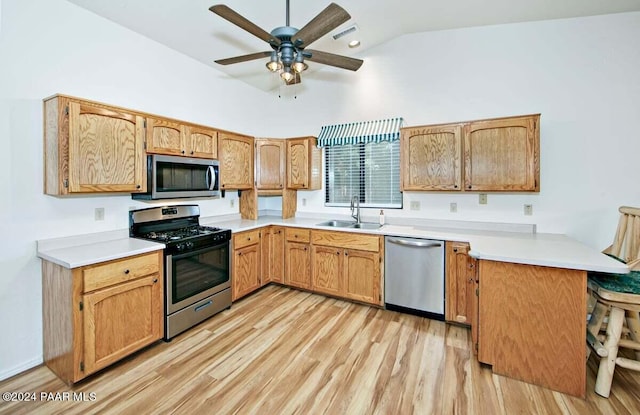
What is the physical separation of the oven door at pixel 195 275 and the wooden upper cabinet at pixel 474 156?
2.30 m

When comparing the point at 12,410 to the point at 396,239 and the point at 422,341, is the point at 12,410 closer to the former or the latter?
the point at 422,341

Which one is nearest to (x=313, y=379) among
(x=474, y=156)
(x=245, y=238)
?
(x=245, y=238)

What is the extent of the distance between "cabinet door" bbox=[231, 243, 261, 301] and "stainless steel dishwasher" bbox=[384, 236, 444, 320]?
164 centimetres

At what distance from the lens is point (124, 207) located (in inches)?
107

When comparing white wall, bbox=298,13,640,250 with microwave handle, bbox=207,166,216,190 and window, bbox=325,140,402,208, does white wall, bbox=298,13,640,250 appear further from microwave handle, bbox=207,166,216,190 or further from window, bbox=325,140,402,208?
microwave handle, bbox=207,166,216,190

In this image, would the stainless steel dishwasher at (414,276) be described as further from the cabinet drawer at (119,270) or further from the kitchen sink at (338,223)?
the cabinet drawer at (119,270)

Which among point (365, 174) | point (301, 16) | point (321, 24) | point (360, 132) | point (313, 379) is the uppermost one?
point (301, 16)

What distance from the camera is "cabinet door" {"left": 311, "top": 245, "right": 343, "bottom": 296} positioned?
3391 millimetres

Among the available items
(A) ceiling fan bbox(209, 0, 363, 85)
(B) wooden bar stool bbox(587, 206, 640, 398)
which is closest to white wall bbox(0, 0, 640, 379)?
(B) wooden bar stool bbox(587, 206, 640, 398)

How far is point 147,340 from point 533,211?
395 cm

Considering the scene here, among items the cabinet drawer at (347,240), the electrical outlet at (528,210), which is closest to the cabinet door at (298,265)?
the cabinet drawer at (347,240)

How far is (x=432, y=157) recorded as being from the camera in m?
3.07

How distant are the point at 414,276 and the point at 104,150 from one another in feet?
10.3

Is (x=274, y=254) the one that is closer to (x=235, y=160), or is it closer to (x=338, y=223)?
(x=338, y=223)
